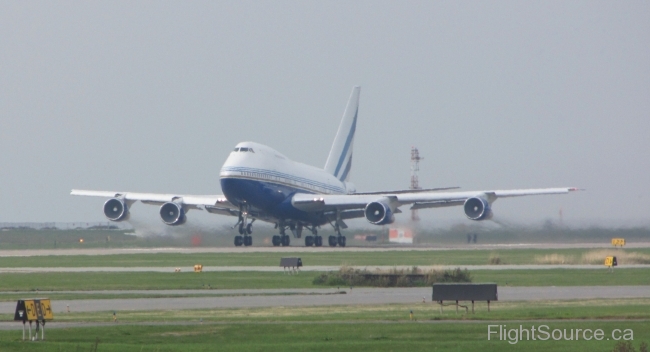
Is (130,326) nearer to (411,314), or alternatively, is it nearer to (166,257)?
(411,314)

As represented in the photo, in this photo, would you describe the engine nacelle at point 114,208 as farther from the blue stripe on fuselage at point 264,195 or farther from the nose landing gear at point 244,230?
the blue stripe on fuselage at point 264,195

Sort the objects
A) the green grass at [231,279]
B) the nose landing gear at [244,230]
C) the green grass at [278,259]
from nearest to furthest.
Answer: the green grass at [231,279] → the green grass at [278,259] → the nose landing gear at [244,230]

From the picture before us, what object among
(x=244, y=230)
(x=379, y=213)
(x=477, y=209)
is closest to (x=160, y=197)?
(x=244, y=230)

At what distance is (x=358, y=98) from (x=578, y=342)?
72137mm

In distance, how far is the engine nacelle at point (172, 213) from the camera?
68.1 meters

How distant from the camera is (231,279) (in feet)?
121

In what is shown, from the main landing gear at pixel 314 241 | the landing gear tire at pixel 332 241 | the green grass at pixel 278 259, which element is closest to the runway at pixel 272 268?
the green grass at pixel 278 259

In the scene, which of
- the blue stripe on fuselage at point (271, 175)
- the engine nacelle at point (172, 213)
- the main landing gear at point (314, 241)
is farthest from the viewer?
the main landing gear at point (314, 241)

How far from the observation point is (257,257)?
5316 cm

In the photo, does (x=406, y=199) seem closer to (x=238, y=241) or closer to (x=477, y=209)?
(x=477, y=209)

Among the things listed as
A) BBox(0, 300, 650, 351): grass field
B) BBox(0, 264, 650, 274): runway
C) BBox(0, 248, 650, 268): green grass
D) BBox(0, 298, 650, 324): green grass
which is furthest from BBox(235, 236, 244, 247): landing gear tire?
BBox(0, 300, 650, 351): grass field

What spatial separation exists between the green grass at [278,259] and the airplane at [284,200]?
7788 mm

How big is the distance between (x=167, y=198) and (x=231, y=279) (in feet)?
117

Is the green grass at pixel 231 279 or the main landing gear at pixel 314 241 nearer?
the green grass at pixel 231 279
